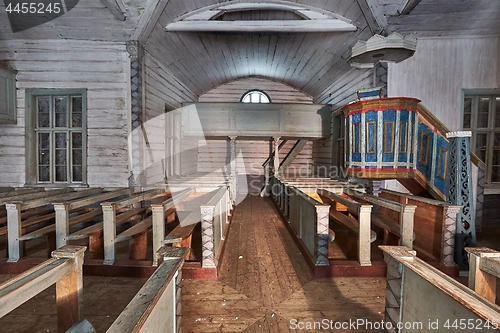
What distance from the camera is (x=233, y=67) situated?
10.1 m

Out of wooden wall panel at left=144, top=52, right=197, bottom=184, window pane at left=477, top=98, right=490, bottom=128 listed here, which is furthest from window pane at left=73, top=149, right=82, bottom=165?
window pane at left=477, top=98, right=490, bottom=128

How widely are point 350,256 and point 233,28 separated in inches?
234

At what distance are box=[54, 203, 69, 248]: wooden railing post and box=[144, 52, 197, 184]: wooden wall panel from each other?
9.69 feet

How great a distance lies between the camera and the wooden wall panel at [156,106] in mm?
6312

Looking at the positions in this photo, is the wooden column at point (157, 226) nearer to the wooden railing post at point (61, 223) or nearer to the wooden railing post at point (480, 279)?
the wooden railing post at point (61, 223)

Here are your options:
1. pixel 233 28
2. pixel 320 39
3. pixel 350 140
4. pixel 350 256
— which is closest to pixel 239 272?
pixel 350 256

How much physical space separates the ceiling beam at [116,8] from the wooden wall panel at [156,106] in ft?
3.42

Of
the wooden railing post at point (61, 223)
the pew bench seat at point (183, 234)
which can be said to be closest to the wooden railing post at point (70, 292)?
the pew bench seat at point (183, 234)

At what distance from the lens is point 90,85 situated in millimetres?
5887

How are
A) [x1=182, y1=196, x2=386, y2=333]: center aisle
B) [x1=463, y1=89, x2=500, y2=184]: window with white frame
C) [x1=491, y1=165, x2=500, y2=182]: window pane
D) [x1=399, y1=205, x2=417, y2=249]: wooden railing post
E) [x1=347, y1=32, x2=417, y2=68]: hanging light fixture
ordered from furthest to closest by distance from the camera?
[x1=491, y1=165, x2=500, y2=182]: window pane → [x1=463, y1=89, x2=500, y2=184]: window with white frame → [x1=347, y1=32, x2=417, y2=68]: hanging light fixture → [x1=399, y1=205, x2=417, y2=249]: wooden railing post → [x1=182, y1=196, x2=386, y2=333]: center aisle

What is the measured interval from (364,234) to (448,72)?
5288mm

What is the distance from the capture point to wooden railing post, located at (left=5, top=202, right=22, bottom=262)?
3332mm

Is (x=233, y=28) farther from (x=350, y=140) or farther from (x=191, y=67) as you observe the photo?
(x=350, y=140)

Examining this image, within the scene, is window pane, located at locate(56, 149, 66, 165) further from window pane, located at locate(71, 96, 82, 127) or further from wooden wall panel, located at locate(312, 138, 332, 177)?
wooden wall panel, located at locate(312, 138, 332, 177)
